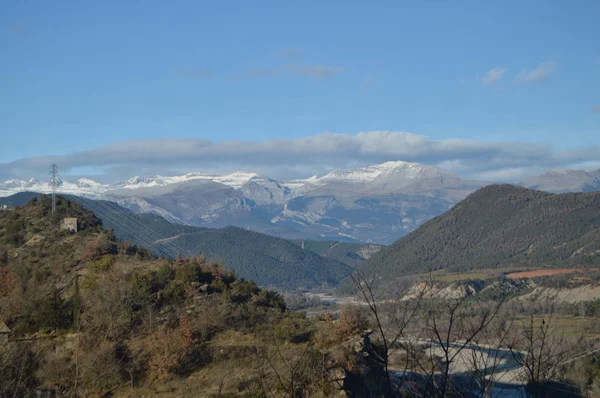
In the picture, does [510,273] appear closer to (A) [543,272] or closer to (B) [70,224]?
(A) [543,272]

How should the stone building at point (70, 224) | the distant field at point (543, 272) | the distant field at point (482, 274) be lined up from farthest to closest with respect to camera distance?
1. the distant field at point (482, 274)
2. the distant field at point (543, 272)
3. the stone building at point (70, 224)

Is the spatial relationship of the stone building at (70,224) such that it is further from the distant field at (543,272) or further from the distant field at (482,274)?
A: the distant field at (543,272)

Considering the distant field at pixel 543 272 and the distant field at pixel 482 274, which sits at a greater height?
the distant field at pixel 543 272

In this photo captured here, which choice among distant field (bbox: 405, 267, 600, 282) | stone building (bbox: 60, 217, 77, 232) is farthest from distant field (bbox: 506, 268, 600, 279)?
stone building (bbox: 60, 217, 77, 232)

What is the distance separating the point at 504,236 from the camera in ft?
507

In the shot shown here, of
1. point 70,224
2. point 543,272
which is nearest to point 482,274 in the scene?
point 543,272

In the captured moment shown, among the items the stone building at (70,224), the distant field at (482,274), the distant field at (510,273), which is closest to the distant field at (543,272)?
the distant field at (510,273)

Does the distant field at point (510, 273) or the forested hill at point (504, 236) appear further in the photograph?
the forested hill at point (504, 236)

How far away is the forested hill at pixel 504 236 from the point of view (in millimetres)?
131500

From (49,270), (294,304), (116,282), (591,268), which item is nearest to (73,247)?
(49,270)

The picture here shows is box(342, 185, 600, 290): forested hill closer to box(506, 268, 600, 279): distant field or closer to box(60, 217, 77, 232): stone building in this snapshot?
box(506, 268, 600, 279): distant field

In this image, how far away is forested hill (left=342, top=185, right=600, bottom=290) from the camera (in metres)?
132

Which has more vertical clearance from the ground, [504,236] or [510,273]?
[504,236]

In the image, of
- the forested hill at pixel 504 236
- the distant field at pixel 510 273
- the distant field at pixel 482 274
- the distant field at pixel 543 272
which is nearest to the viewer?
the distant field at pixel 543 272
